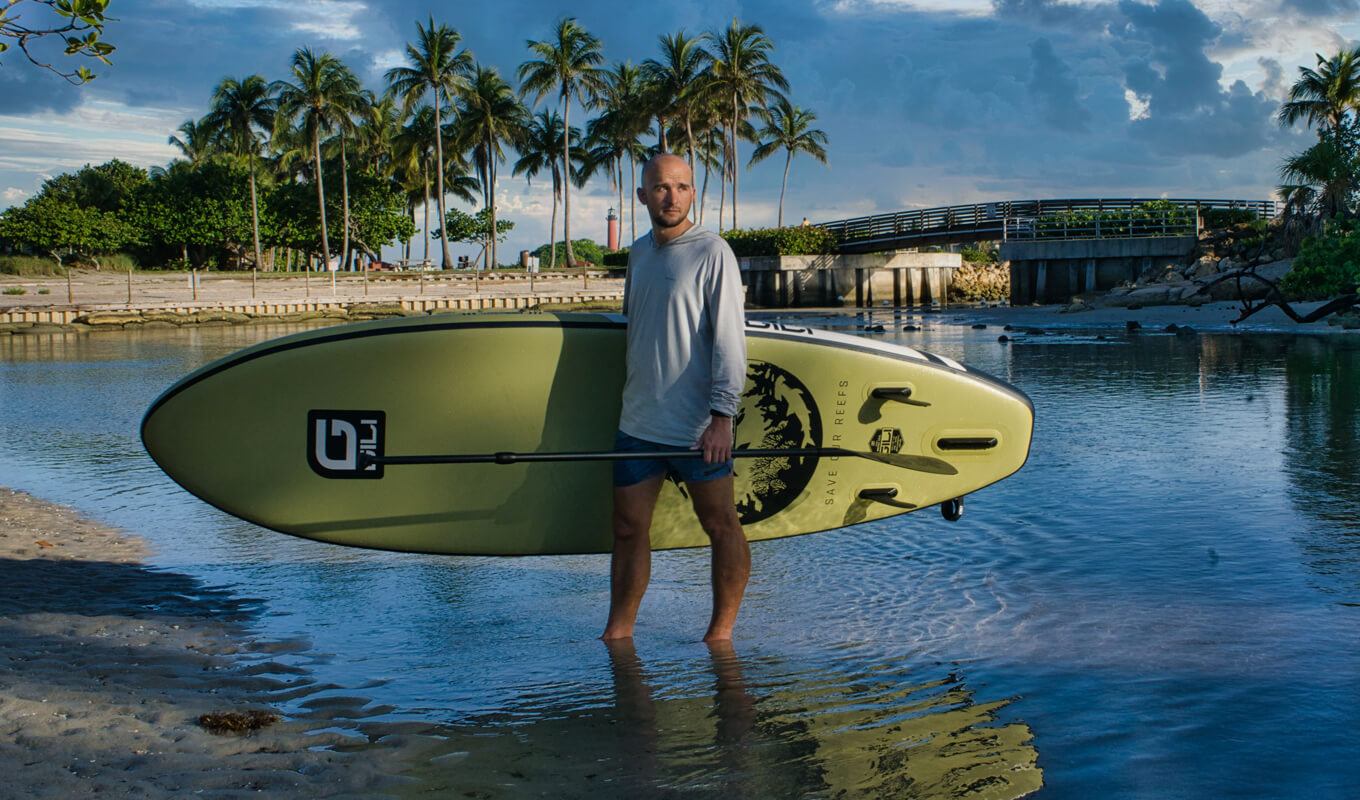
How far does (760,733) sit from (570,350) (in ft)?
4.94

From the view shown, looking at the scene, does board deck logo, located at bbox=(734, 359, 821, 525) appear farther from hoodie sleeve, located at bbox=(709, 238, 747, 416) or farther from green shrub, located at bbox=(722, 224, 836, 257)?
green shrub, located at bbox=(722, 224, 836, 257)

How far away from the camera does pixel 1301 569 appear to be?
4137 millimetres

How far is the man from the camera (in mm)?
3025

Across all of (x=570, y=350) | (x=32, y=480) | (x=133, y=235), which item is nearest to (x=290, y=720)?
(x=570, y=350)

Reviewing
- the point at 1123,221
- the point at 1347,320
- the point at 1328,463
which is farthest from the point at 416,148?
the point at 1328,463

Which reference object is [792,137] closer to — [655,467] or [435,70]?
[435,70]

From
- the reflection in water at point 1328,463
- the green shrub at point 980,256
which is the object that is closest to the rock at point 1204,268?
the reflection in water at point 1328,463

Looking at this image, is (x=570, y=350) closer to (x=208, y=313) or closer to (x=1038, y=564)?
Result: (x=1038, y=564)

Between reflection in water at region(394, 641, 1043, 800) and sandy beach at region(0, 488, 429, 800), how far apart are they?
28cm

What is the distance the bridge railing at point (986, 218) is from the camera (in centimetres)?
4353

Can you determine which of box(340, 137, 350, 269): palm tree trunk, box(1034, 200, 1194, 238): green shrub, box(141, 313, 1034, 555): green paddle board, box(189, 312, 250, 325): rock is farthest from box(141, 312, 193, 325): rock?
box(141, 313, 1034, 555): green paddle board

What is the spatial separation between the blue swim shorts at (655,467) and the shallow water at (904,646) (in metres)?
0.55

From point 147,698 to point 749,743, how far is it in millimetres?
1532

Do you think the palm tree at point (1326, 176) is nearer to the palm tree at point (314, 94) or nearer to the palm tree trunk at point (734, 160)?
the palm tree trunk at point (734, 160)
